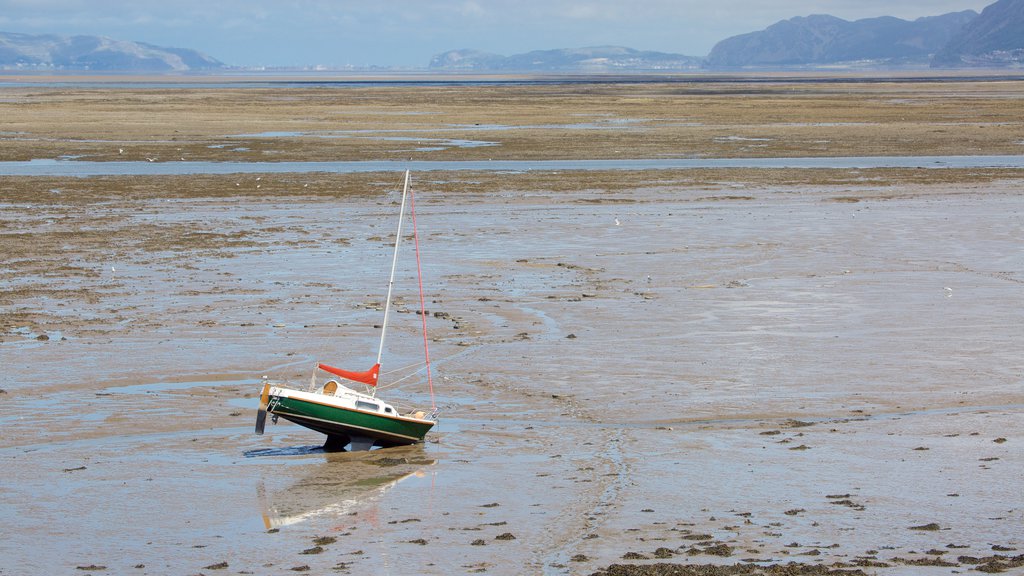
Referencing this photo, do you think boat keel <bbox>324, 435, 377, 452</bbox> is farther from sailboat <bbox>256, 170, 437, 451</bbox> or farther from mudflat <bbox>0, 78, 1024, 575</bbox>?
mudflat <bbox>0, 78, 1024, 575</bbox>

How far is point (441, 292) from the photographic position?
92.0 ft

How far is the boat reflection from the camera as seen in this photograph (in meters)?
14.9

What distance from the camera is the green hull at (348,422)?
17.2 meters

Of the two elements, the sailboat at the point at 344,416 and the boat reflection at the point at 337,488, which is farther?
the sailboat at the point at 344,416

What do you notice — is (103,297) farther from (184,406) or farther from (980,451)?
(980,451)

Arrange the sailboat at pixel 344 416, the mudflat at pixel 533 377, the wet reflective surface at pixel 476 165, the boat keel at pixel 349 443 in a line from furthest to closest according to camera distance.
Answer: the wet reflective surface at pixel 476 165, the boat keel at pixel 349 443, the sailboat at pixel 344 416, the mudflat at pixel 533 377

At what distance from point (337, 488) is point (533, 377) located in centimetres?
575

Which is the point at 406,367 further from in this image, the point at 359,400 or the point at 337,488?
the point at 337,488

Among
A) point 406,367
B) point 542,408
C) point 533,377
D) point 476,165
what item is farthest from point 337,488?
point 476,165

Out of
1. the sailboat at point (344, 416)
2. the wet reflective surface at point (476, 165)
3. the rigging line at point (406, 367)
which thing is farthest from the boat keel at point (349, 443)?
the wet reflective surface at point (476, 165)

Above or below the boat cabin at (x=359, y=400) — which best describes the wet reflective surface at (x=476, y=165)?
above

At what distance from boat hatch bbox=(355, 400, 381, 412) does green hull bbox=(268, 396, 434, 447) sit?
0.45 feet

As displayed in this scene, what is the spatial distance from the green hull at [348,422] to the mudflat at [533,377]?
0.24m

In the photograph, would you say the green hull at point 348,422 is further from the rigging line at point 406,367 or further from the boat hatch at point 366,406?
the rigging line at point 406,367
